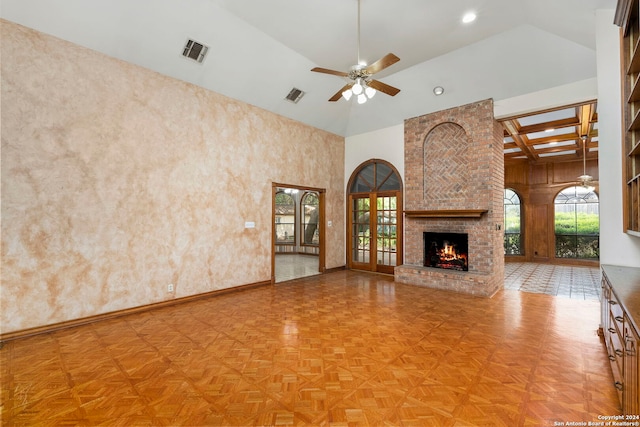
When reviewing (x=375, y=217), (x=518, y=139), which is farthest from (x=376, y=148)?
(x=518, y=139)

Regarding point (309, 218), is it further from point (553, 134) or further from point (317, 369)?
point (317, 369)

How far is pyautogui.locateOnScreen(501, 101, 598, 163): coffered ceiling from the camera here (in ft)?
18.3

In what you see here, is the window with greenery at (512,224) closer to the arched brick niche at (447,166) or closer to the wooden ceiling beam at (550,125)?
the wooden ceiling beam at (550,125)

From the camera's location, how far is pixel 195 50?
4.38m

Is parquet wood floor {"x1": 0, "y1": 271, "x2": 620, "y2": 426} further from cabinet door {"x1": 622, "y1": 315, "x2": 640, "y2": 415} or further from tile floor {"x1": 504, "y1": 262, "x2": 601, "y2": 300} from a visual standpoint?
tile floor {"x1": 504, "y1": 262, "x2": 601, "y2": 300}

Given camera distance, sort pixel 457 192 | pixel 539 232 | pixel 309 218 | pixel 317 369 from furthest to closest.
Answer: pixel 309 218, pixel 539 232, pixel 457 192, pixel 317 369

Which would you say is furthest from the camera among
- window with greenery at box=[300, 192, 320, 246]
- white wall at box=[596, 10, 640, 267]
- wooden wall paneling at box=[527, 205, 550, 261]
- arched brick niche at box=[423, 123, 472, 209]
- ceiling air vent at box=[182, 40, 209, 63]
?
window with greenery at box=[300, 192, 320, 246]

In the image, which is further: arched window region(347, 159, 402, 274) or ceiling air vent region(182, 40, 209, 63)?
arched window region(347, 159, 402, 274)

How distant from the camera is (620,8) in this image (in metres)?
2.81

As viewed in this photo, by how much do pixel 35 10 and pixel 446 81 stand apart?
6.07m

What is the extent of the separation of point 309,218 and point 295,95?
6249mm

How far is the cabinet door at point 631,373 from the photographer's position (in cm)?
148

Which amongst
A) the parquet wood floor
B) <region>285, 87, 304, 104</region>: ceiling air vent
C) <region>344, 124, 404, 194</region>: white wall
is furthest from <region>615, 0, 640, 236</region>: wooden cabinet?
<region>285, 87, 304, 104</region>: ceiling air vent

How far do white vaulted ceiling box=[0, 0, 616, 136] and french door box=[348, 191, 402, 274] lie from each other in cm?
251
